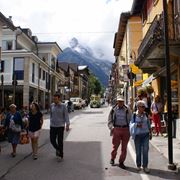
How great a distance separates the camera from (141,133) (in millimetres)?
8844

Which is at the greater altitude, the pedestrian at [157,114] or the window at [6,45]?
the window at [6,45]

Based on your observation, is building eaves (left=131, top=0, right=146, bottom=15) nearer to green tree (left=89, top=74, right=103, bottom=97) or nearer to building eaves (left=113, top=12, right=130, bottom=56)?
building eaves (left=113, top=12, right=130, bottom=56)

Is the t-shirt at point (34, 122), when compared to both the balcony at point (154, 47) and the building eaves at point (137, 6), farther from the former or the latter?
the building eaves at point (137, 6)

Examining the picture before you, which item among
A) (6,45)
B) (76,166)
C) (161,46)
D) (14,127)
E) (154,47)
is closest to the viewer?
(76,166)

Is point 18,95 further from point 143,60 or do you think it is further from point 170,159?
point 170,159

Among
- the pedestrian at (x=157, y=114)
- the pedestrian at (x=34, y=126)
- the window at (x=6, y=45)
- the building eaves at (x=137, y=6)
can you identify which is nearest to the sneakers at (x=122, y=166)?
the pedestrian at (x=34, y=126)

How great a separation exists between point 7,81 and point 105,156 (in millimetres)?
35995

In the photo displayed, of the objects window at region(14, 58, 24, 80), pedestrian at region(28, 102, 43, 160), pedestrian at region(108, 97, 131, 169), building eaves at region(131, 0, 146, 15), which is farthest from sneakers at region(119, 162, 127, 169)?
window at region(14, 58, 24, 80)

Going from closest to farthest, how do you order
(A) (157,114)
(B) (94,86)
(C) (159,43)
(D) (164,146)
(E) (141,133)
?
(E) (141,133) < (D) (164,146) < (C) (159,43) < (A) (157,114) < (B) (94,86)

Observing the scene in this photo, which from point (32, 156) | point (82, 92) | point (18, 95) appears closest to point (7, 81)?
point (18, 95)

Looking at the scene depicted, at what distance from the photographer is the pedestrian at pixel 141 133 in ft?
28.9

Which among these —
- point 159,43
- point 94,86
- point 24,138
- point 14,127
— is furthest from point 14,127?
point 94,86

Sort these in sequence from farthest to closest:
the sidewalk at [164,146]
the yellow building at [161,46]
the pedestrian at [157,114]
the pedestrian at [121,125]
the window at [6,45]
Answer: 1. the window at [6,45]
2. the pedestrian at [157,114]
3. the yellow building at [161,46]
4. the sidewalk at [164,146]
5. the pedestrian at [121,125]

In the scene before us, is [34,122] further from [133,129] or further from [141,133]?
[141,133]
